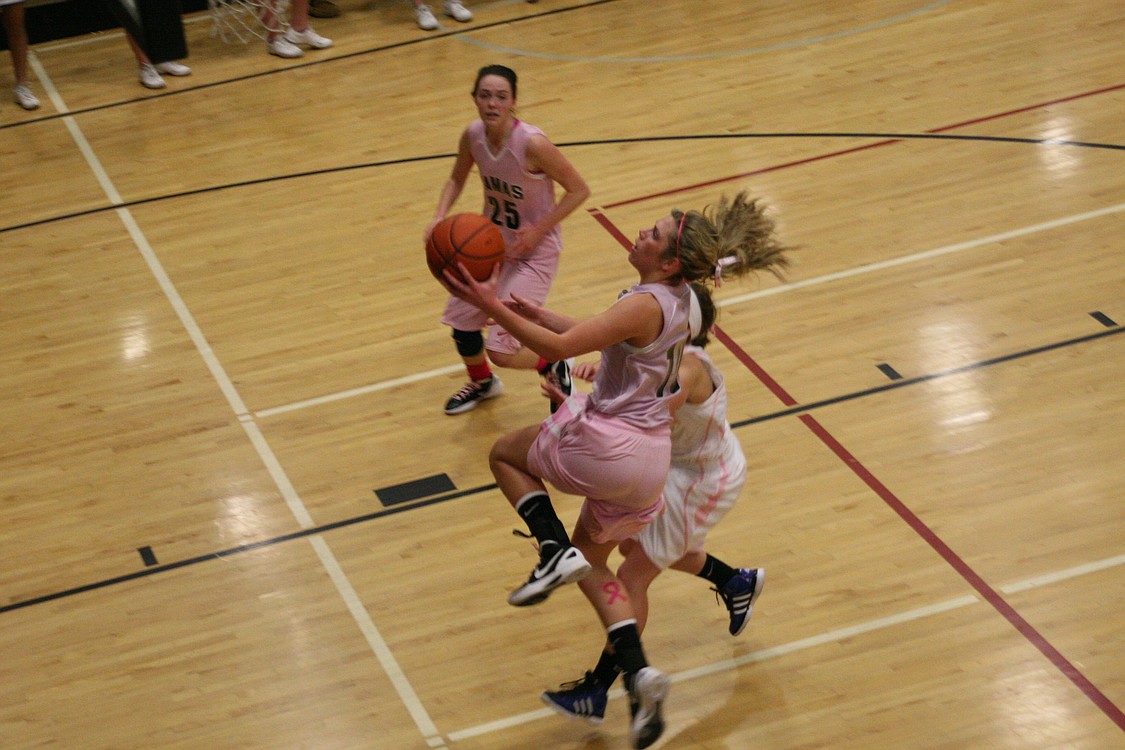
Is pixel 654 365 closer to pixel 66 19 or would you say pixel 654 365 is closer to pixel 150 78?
pixel 150 78

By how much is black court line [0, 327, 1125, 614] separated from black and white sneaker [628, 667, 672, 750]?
169 centimetres

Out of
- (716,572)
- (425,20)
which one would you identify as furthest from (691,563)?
(425,20)

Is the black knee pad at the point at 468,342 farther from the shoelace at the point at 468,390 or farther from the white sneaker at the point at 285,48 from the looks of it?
the white sneaker at the point at 285,48

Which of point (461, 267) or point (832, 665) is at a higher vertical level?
point (461, 267)

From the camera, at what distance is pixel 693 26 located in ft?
32.0

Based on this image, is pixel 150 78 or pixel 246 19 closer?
pixel 150 78

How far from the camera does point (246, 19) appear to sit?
10.5 metres

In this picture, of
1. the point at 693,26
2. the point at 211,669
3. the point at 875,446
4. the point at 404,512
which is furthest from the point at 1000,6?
the point at 211,669

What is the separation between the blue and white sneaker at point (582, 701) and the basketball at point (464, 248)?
1.29m

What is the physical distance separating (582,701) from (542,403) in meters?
2.07

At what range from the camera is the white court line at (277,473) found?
4.41 metres

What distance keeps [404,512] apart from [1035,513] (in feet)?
7.80

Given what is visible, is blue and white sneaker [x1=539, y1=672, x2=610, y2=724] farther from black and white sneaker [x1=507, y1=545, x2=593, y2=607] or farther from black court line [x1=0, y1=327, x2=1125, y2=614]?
black court line [x1=0, y1=327, x2=1125, y2=614]

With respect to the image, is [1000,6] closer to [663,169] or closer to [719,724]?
[663,169]
